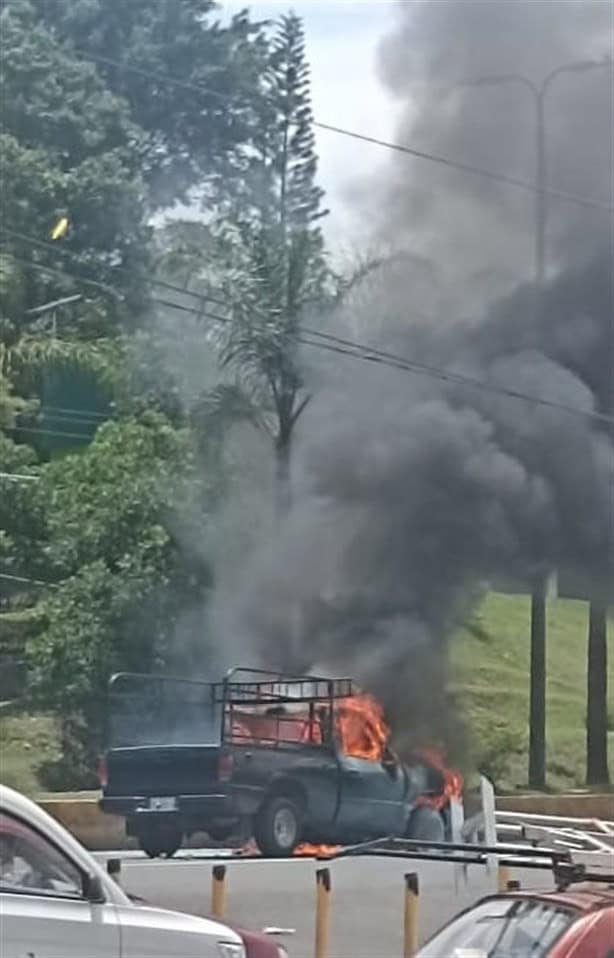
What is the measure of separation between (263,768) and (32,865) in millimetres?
7157

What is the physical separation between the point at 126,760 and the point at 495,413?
13.2 ft

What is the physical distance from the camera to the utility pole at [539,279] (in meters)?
14.7

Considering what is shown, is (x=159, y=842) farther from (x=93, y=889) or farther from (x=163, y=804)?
(x=93, y=889)

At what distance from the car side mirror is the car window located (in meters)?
0.02

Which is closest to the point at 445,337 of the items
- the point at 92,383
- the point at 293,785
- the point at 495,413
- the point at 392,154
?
the point at 495,413

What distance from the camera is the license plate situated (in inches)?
510

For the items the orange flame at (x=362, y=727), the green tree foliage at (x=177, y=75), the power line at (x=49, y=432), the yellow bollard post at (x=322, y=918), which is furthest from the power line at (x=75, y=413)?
the yellow bollard post at (x=322, y=918)

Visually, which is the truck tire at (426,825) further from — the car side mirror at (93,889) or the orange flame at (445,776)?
the car side mirror at (93,889)

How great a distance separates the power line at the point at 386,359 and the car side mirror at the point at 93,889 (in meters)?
8.95

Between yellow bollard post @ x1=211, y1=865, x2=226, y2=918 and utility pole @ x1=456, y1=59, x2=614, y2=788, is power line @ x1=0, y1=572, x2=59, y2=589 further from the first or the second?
utility pole @ x1=456, y1=59, x2=614, y2=788

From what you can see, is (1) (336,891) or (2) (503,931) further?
(1) (336,891)

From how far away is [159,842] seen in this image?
511 inches

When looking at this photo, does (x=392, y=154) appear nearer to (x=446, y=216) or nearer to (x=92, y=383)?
(x=446, y=216)

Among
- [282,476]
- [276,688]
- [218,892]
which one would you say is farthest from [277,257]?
[218,892]
